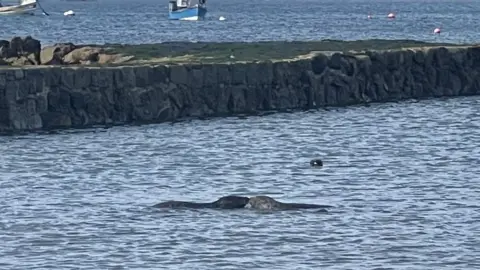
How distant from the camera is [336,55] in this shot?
4041 centimetres

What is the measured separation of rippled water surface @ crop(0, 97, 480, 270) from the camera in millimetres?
19938

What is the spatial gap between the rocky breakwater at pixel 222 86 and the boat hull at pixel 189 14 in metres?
67.0

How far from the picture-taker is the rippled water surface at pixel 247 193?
65.4ft

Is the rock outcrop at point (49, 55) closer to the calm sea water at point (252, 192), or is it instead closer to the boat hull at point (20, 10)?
the calm sea water at point (252, 192)

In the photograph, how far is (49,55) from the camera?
40.2 m

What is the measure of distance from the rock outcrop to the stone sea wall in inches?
125

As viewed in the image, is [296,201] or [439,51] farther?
[439,51]

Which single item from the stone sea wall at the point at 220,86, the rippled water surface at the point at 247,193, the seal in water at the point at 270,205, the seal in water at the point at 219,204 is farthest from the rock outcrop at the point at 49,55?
the seal in water at the point at 270,205

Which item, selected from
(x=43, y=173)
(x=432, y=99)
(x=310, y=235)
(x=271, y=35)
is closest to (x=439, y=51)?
(x=432, y=99)

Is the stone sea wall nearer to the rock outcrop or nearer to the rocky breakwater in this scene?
the rocky breakwater

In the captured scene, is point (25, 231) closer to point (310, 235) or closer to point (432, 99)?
point (310, 235)

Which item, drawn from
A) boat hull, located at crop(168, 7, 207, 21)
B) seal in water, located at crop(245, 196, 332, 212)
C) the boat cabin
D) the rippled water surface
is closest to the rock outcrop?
the rippled water surface

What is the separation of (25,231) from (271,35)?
207ft

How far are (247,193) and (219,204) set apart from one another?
75.9 inches
